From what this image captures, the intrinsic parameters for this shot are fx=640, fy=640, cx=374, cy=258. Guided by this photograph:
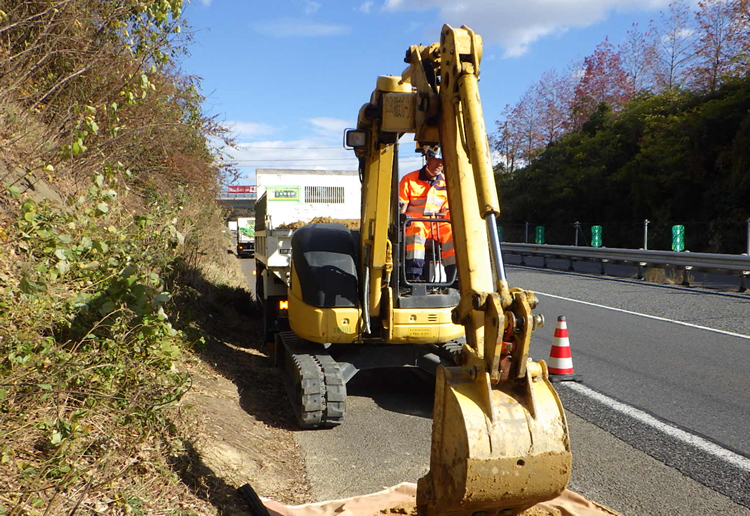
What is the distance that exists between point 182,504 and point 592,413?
3.77m

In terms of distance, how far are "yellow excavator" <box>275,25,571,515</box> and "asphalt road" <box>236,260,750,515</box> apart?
506mm

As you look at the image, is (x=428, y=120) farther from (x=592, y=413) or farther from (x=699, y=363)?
(x=699, y=363)

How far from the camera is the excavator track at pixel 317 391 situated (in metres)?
5.16

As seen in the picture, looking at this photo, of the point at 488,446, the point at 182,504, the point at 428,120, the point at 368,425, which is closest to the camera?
the point at 488,446

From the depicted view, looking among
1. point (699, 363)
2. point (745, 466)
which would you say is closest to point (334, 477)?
point (745, 466)

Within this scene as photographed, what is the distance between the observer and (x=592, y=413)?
5.75 metres

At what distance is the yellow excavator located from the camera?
9.52ft

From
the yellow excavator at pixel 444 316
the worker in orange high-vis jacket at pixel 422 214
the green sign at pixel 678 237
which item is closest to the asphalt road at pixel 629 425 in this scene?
the yellow excavator at pixel 444 316

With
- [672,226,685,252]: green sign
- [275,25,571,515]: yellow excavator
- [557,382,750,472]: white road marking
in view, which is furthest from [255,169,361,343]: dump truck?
[672,226,685,252]: green sign

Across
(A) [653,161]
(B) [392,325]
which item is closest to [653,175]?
(A) [653,161]

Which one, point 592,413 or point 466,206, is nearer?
point 466,206

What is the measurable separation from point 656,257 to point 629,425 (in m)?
12.6

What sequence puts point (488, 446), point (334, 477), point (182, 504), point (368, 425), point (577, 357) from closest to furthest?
point (488, 446)
point (182, 504)
point (334, 477)
point (368, 425)
point (577, 357)

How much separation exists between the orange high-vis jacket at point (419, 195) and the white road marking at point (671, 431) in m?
2.44
